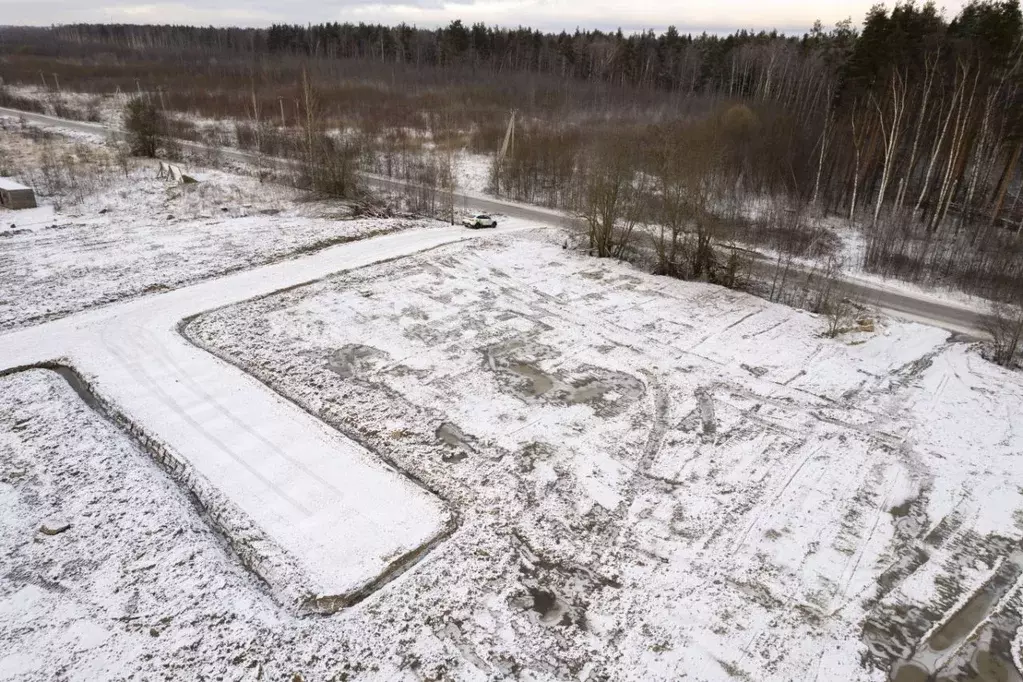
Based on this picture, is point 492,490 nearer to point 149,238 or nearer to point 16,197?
point 149,238

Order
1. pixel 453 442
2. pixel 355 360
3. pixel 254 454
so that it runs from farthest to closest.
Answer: pixel 355 360, pixel 453 442, pixel 254 454

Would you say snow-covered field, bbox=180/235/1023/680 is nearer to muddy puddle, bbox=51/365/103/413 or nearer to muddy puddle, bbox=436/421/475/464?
muddy puddle, bbox=436/421/475/464

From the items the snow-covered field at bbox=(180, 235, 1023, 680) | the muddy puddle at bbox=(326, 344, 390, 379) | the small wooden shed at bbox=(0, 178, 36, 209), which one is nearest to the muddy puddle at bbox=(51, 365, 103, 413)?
the snow-covered field at bbox=(180, 235, 1023, 680)

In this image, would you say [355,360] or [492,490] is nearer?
[492,490]

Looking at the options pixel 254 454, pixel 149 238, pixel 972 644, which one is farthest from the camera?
pixel 149 238

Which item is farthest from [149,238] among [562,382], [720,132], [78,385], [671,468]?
[720,132]

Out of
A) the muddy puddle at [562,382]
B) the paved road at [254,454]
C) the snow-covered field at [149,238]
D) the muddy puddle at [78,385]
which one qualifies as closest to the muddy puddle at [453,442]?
the paved road at [254,454]

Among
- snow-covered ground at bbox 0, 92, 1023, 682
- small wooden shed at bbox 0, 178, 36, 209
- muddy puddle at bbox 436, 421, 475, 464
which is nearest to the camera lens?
snow-covered ground at bbox 0, 92, 1023, 682
